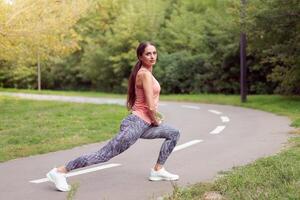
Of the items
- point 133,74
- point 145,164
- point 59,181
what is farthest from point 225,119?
point 59,181

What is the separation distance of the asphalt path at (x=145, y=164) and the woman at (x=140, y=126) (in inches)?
10.4

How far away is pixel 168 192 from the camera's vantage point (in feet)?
19.8

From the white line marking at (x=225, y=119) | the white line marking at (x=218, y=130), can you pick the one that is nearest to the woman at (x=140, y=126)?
the white line marking at (x=218, y=130)

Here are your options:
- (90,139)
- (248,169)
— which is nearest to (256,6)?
(90,139)

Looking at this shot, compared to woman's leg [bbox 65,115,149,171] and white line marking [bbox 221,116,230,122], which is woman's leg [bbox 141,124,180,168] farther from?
white line marking [bbox 221,116,230,122]

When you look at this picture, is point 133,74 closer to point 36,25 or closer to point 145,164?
point 145,164

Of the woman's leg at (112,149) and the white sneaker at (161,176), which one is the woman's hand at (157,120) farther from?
the white sneaker at (161,176)

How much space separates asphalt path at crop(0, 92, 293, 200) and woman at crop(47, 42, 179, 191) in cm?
26

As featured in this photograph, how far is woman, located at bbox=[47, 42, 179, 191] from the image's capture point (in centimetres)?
634

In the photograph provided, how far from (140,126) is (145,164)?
5.27ft

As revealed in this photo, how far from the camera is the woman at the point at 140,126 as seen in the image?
20.8 ft

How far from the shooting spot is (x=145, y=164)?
796cm

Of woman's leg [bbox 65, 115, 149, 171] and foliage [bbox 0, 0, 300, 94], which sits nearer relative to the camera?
woman's leg [bbox 65, 115, 149, 171]

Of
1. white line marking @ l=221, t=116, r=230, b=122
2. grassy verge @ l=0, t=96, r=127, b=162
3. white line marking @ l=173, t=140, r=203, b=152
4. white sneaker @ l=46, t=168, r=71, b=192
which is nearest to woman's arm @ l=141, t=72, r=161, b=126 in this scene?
white sneaker @ l=46, t=168, r=71, b=192
